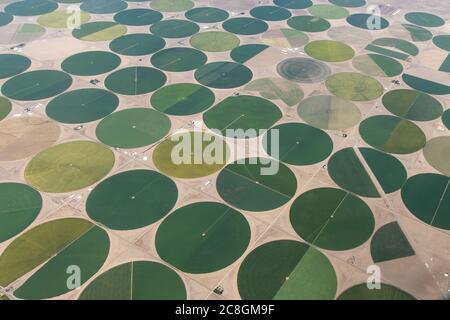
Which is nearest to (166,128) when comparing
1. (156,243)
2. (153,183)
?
(153,183)

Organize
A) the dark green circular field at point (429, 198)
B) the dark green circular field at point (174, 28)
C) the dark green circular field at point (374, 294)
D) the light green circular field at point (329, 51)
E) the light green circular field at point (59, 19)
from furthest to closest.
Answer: the light green circular field at point (59, 19), the dark green circular field at point (174, 28), the light green circular field at point (329, 51), the dark green circular field at point (429, 198), the dark green circular field at point (374, 294)

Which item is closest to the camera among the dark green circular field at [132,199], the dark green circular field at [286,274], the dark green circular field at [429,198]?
the dark green circular field at [286,274]

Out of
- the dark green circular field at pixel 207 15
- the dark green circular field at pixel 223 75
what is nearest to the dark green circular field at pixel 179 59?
the dark green circular field at pixel 223 75

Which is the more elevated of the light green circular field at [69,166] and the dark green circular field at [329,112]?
the dark green circular field at [329,112]

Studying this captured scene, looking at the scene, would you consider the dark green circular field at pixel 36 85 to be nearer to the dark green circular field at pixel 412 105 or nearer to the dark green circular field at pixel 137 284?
the dark green circular field at pixel 137 284
